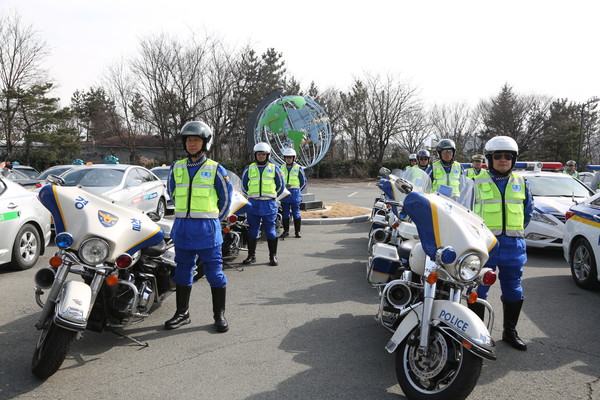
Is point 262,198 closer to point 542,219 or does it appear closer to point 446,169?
point 446,169

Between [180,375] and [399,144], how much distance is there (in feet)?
145

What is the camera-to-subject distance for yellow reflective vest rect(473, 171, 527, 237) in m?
4.00

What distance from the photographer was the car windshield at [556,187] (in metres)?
9.09

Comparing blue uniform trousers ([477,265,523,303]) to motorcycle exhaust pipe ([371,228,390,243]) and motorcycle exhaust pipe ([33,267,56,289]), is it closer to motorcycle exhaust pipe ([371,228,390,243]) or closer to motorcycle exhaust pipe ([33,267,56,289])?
motorcycle exhaust pipe ([371,228,390,243])

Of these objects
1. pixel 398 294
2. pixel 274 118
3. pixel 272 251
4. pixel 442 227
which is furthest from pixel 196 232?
pixel 274 118

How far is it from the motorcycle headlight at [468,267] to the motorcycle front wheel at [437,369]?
16.3 inches

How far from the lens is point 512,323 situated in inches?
163

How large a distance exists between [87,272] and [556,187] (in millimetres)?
9073

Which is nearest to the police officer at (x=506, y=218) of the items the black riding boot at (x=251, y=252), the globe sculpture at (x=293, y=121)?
the black riding boot at (x=251, y=252)

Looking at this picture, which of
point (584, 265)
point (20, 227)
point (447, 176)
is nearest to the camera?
point (584, 265)

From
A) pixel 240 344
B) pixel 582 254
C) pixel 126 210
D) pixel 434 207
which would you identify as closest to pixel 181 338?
pixel 240 344

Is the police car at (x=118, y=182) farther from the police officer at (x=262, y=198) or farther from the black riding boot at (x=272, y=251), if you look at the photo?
the black riding boot at (x=272, y=251)

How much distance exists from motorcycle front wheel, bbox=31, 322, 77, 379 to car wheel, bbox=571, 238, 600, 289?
5929 millimetres

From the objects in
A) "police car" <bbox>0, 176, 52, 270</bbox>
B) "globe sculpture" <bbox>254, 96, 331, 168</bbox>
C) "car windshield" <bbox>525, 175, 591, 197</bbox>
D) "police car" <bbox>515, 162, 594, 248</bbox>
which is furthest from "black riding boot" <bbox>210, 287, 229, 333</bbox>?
"globe sculpture" <bbox>254, 96, 331, 168</bbox>
